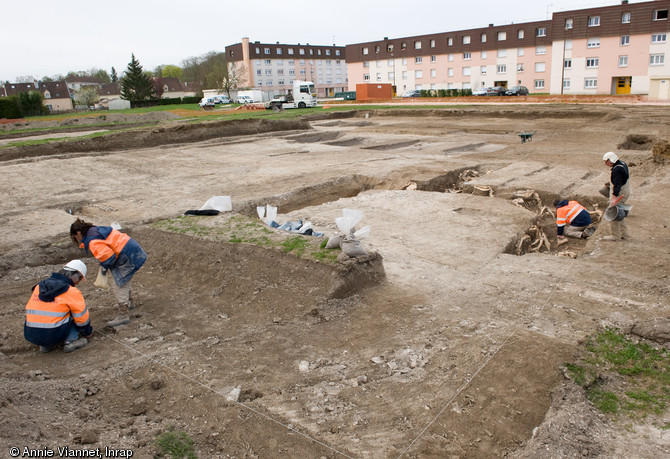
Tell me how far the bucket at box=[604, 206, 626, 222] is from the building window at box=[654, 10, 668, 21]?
50045 mm

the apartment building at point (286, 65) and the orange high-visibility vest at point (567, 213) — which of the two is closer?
the orange high-visibility vest at point (567, 213)

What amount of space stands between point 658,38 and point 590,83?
7.13 metres

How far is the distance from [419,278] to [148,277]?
182 inches

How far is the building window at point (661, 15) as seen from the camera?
45987 mm

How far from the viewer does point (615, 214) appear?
841 centimetres

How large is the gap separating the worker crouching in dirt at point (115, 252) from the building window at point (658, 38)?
55.7m

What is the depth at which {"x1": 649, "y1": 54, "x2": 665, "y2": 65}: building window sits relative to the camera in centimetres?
4678

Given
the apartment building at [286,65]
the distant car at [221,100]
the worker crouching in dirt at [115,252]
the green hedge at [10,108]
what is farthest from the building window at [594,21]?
the green hedge at [10,108]

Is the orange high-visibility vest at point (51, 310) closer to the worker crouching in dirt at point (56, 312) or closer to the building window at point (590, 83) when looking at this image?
the worker crouching in dirt at point (56, 312)

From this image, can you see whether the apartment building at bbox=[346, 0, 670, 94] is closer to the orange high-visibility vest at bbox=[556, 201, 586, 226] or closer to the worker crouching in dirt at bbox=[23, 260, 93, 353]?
the orange high-visibility vest at bbox=[556, 201, 586, 226]

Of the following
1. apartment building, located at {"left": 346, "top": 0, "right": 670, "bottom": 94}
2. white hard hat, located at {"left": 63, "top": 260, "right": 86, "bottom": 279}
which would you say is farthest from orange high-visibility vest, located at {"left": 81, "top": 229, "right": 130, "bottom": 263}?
apartment building, located at {"left": 346, "top": 0, "right": 670, "bottom": 94}

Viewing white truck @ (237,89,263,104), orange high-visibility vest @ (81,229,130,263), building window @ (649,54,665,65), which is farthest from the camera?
white truck @ (237,89,263,104)

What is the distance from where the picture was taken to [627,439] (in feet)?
12.7

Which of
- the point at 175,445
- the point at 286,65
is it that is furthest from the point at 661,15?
the point at 286,65
